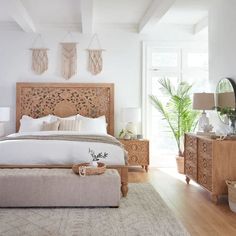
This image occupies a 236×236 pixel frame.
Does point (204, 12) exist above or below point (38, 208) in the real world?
above

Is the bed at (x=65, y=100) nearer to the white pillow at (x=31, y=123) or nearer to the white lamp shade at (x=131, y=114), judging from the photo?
the white pillow at (x=31, y=123)

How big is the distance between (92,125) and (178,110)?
67.5 inches

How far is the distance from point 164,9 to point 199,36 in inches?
80.8

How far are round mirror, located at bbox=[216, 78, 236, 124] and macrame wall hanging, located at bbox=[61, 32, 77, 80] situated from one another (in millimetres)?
3016

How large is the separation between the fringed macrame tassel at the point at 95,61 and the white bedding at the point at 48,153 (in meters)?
2.66

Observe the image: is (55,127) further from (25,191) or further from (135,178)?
(25,191)

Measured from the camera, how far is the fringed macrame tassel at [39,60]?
6.87 meters

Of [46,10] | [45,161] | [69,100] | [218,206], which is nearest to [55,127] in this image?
[69,100]

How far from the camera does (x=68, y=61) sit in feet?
22.7

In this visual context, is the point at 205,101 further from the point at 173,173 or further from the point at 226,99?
the point at 173,173

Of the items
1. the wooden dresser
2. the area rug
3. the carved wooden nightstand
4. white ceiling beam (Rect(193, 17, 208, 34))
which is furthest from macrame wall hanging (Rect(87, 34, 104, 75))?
the area rug

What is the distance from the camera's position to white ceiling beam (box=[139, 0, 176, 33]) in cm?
501

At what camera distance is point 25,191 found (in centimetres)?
392

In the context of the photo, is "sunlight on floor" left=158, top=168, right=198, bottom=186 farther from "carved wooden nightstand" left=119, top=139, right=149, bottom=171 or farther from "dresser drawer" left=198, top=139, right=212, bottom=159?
"dresser drawer" left=198, top=139, right=212, bottom=159
